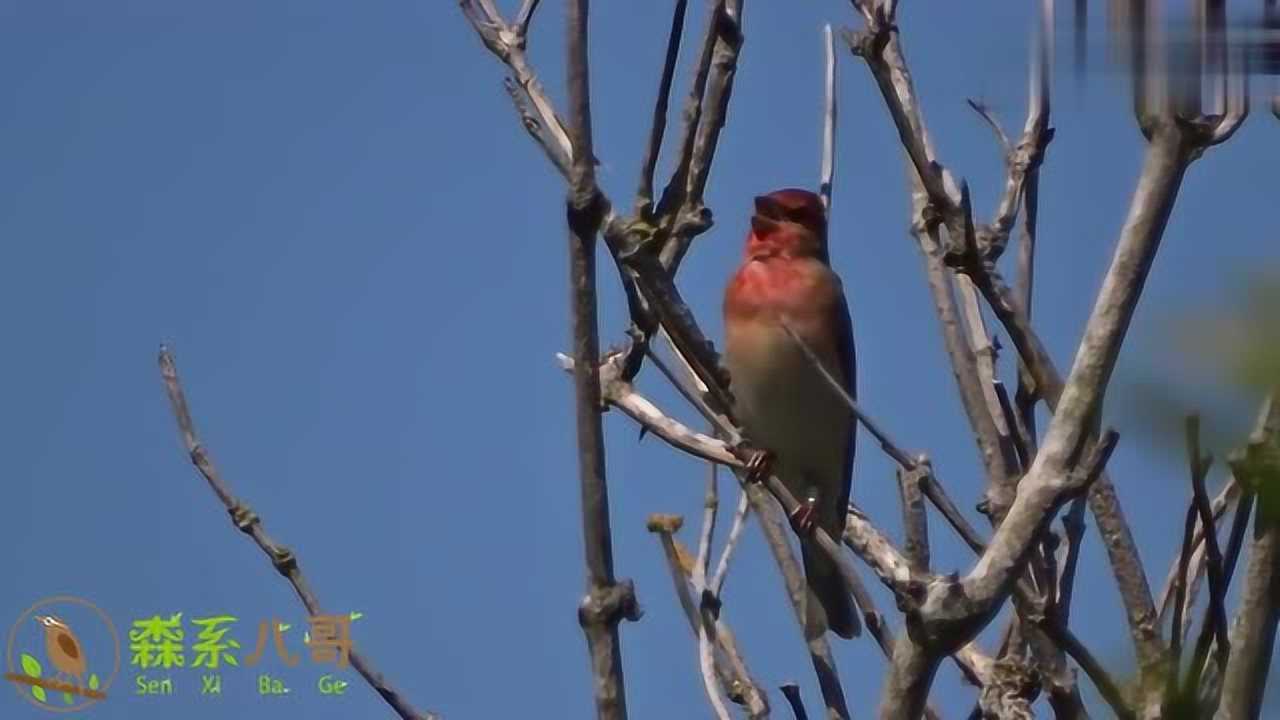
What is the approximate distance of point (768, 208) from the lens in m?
6.27

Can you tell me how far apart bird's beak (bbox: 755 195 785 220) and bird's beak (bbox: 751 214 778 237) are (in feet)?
0.05

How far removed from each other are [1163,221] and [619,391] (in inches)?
76.1

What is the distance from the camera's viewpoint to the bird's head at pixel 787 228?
617 centimetres

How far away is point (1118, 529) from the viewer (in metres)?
3.14

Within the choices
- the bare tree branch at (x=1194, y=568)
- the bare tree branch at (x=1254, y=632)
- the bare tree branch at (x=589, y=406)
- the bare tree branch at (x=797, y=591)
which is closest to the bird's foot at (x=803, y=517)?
the bare tree branch at (x=797, y=591)

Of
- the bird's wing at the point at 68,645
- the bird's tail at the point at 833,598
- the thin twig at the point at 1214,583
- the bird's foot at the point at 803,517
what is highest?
the bird's wing at the point at 68,645

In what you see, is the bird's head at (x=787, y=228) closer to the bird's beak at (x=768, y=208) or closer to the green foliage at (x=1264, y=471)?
the bird's beak at (x=768, y=208)

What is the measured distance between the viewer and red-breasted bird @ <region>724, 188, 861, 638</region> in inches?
230

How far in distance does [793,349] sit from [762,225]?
674 mm

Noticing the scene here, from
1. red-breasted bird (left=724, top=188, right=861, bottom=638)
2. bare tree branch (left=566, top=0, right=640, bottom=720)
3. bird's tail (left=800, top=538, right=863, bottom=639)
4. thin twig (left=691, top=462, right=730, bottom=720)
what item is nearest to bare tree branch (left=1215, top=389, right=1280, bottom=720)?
bare tree branch (left=566, top=0, right=640, bottom=720)

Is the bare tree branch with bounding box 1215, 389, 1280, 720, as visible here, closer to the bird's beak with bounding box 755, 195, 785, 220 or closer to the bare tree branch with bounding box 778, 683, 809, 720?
the bare tree branch with bounding box 778, 683, 809, 720

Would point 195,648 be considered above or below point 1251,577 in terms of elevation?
above

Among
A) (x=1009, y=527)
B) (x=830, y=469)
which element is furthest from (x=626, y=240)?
(x=830, y=469)

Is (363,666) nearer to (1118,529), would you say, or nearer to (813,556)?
(1118,529)
